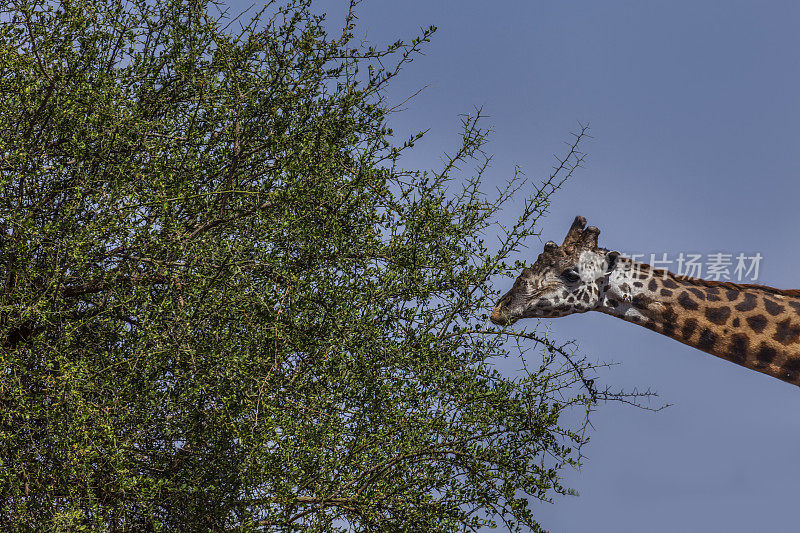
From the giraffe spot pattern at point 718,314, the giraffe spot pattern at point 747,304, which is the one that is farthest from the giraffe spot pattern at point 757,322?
the giraffe spot pattern at point 718,314

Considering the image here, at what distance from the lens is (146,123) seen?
Answer: 831 centimetres

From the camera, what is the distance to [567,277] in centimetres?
895

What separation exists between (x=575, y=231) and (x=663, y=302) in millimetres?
1210

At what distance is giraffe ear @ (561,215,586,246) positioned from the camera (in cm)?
899

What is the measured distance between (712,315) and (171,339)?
220 inches

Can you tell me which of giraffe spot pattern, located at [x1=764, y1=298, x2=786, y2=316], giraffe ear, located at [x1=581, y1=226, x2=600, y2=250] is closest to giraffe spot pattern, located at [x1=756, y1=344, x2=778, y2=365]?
giraffe spot pattern, located at [x1=764, y1=298, x2=786, y2=316]

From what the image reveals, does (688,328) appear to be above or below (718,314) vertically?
below

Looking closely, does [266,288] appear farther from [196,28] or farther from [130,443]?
[196,28]

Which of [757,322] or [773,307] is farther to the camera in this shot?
[773,307]

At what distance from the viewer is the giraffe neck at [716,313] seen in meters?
8.64

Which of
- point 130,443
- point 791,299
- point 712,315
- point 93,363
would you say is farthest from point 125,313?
point 791,299

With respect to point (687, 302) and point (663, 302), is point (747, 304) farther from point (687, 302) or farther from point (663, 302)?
point (663, 302)

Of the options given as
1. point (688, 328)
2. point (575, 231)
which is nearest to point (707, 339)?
point (688, 328)

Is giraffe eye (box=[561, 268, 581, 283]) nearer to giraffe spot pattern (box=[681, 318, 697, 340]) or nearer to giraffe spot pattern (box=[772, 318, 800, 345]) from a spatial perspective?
giraffe spot pattern (box=[681, 318, 697, 340])
